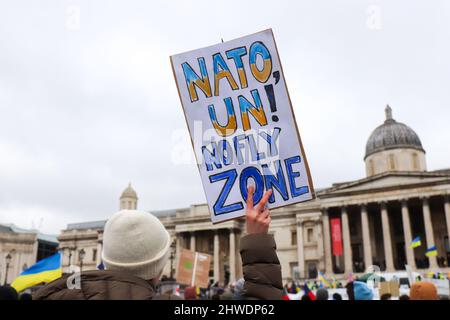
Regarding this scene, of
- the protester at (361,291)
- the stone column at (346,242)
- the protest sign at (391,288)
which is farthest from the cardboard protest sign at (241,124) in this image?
the stone column at (346,242)

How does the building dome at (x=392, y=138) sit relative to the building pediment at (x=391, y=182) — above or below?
above

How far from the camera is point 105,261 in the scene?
2.52 meters

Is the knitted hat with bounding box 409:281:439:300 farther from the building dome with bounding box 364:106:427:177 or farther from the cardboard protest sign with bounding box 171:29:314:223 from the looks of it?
the building dome with bounding box 364:106:427:177

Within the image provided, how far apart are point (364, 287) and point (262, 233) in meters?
7.79

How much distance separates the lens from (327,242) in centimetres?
5081

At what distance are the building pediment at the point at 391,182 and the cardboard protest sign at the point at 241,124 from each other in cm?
4816

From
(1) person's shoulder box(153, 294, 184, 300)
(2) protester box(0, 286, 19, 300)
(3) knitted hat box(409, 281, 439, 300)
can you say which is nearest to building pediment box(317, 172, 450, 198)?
(3) knitted hat box(409, 281, 439, 300)

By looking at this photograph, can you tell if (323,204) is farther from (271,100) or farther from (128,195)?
(271,100)

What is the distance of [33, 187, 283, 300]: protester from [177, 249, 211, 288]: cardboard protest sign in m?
19.4

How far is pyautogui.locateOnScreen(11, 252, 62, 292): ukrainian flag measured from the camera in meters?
13.4

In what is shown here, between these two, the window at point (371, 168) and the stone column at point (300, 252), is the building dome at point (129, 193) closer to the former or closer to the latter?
the stone column at point (300, 252)

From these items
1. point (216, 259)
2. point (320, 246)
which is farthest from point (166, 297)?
point (216, 259)

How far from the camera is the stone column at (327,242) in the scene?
4978 centimetres
